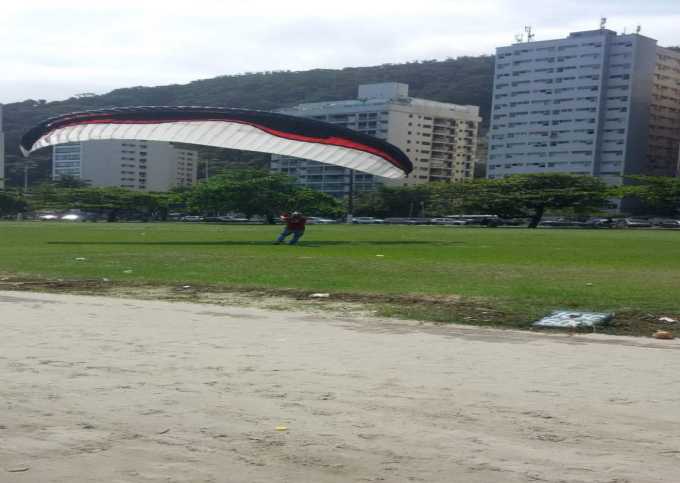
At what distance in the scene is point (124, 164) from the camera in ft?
509

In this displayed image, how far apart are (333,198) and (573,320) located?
8135 cm

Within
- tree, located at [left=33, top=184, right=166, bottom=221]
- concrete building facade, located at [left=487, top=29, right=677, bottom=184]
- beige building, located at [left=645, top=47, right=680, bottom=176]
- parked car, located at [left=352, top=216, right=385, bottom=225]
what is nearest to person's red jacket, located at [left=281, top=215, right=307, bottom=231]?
tree, located at [left=33, top=184, right=166, bottom=221]

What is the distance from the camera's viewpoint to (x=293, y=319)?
10055mm

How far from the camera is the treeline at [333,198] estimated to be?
278 ft

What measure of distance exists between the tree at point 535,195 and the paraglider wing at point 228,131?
58.8m

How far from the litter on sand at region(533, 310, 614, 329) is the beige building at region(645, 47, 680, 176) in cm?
13967

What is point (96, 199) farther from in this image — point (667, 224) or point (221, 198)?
point (667, 224)

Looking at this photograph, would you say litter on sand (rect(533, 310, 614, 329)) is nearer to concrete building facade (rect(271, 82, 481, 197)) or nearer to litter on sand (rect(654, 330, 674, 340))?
litter on sand (rect(654, 330, 674, 340))

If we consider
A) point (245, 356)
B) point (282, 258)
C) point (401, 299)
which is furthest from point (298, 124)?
point (245, 356)

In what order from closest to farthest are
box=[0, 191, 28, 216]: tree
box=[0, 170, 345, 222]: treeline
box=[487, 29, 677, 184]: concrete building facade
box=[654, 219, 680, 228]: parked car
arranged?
box=[0, 170, 345, 222]: treeline < box=[654, 219, 680, 228]: parked car < box=[0, 191, 28, 216]: tree < box=[487, 29, 677, 184]: concrete building facade

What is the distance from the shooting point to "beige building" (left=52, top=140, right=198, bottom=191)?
154375 millimetres

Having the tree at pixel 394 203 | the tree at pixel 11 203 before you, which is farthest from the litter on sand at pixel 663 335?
the tree at pixel 394 203

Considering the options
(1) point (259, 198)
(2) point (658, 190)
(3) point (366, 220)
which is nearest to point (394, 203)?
(3) point (366, 220)

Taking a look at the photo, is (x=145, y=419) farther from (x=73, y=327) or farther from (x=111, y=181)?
(x=111, y=181)
